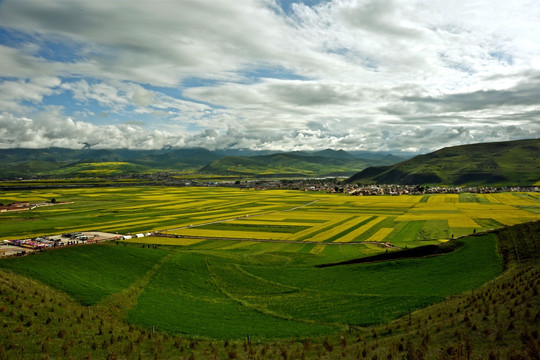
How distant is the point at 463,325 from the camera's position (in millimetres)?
17344

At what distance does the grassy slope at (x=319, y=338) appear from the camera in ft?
48.6

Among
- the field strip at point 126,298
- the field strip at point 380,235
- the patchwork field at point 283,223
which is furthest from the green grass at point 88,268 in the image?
the field strip at point 380,235

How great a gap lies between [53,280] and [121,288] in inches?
253

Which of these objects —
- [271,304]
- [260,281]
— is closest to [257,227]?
[260,281]

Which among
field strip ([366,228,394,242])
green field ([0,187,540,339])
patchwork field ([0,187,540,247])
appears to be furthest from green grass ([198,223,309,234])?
field strip ([366,228,394,242])

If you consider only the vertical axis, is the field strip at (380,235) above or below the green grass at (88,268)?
below

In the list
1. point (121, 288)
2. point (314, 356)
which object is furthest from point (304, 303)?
point (121, 288)

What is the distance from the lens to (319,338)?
21906 mm

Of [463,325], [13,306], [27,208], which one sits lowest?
[27,208]

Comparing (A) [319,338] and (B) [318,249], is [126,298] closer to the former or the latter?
(A) [319,338]

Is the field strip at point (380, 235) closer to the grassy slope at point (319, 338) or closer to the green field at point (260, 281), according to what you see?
the green field at point (260, 281)

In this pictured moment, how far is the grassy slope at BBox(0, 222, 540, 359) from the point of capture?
14812mm

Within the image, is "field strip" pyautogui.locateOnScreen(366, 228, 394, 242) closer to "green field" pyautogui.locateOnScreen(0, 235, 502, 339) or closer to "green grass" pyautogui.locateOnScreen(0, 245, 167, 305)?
"green field" pyautogui.locateOnScreen(0, 235, 502, 339)

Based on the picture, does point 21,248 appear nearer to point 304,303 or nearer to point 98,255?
point 98,255
